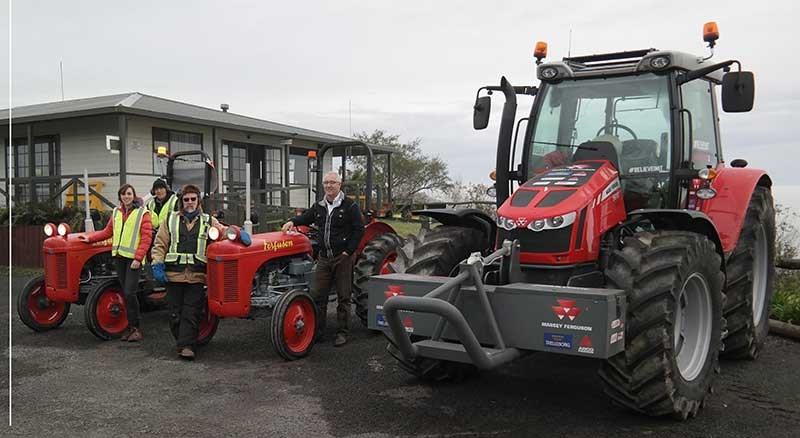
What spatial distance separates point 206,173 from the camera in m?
8.42

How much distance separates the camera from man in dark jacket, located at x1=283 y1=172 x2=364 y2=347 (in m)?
7.14

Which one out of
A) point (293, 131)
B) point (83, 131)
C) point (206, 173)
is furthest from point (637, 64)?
point (293, 131)

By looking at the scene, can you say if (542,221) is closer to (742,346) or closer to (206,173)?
(742,346)

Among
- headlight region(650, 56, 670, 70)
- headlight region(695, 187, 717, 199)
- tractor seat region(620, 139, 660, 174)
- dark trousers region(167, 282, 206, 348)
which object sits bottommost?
dark trousers region(167, 282, 206, 348)

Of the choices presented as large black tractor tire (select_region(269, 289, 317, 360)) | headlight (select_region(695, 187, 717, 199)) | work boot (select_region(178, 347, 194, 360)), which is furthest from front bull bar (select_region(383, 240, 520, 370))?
work boot (select_region(178, 347, 194, 360))

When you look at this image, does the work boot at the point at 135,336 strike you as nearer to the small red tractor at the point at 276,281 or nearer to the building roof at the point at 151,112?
the small red tractor at the point at 276,281

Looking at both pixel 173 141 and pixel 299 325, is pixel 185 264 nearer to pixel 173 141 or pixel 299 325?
pixel 299 325

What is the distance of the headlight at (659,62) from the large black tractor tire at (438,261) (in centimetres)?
187

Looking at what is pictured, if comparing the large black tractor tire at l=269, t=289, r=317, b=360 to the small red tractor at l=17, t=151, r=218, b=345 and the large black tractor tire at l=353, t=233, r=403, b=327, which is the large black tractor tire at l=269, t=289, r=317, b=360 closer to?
the large black tractor tire at l=353, t=233, r=403, b=327

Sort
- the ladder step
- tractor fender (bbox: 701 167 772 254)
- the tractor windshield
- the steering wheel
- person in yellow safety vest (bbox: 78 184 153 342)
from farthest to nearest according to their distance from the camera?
person in yellow safety vest (bbox: 78 184 153 342) → tractor fender (bbox: 701 167 772 254) → the steering wheel → the tractor windshield → the ladder step

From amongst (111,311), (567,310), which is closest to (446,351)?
(567,310)

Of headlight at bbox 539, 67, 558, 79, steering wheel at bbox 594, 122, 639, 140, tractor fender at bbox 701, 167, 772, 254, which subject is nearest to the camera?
steering wheel at bbox 594, 122, 639, 140

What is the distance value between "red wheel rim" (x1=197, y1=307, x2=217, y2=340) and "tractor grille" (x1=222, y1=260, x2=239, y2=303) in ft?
2.66

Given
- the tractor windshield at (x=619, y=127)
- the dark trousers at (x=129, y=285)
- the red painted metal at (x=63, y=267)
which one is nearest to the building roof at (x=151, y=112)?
the red painted metal at (x=63, y=267)
